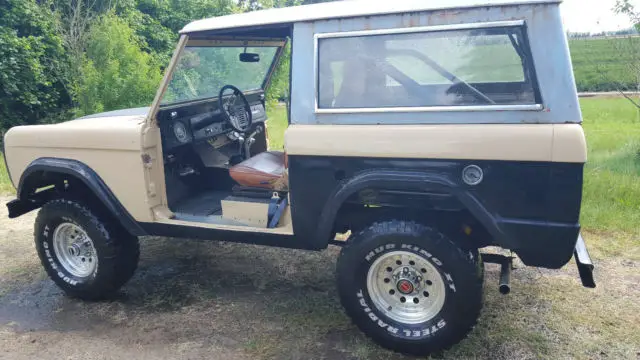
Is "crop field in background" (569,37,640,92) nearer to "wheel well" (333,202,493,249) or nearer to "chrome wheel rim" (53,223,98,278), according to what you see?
"wheel well" (333,202,493,249)

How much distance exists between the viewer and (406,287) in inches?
124

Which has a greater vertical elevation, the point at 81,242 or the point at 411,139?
the point at 411,139

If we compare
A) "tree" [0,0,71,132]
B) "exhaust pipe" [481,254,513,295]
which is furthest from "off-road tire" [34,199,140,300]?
"tree" [0,0,71,132]

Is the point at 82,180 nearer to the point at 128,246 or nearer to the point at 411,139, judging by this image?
the point at 128,246

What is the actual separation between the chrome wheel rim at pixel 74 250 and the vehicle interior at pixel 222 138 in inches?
30.3

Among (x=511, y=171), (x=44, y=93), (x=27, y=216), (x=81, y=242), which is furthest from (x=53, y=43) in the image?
(x=511, y=171)

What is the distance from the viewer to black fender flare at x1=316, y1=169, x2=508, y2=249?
2.83m

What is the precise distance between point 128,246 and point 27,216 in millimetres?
3092

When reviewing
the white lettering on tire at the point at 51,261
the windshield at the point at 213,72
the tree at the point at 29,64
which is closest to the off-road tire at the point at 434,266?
the windshield at the point at 213,72

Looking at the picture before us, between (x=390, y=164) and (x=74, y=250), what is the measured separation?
2702mm

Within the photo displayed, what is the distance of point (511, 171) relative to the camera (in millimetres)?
2746

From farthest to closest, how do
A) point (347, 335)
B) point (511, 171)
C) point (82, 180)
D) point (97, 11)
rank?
1. point (97, 11)
2. point (82, 180)
3. point (347, 335)
4. point (511, 171)

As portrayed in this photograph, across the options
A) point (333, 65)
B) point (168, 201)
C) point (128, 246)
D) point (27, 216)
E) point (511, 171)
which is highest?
point (333, 65)

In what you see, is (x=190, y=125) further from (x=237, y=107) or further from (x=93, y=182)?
(x=93, y=182)
